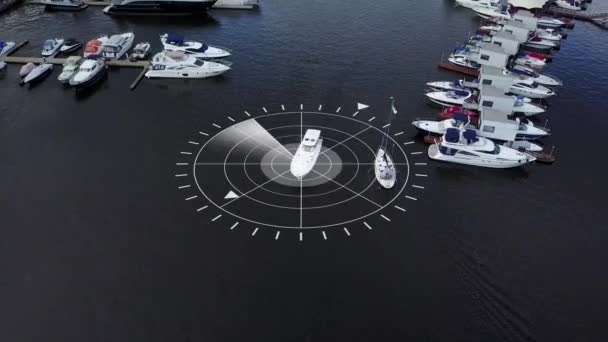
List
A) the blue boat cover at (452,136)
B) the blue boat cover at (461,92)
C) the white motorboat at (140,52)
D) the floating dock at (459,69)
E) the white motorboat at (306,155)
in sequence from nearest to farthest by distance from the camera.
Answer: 1. the white motorboat at (306,155)
2. the blue boat cover at (452,136)
3. the blue boat cover at (461,92)
4. the white motorboat at (140,52)
5. the floating dock at (459,69)

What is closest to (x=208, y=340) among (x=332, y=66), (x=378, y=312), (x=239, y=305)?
(x=239, y=305)

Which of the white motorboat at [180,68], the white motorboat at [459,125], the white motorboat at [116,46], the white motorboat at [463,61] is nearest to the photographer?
the white motorboat at [459,125]

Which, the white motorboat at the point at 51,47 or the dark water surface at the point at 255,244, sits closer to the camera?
the dark water surface at the point at 255,244

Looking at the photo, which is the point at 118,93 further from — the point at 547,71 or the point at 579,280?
the point at 547,71

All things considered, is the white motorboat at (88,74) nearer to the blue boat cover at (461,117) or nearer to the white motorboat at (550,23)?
the blue boat cover at (461,117)

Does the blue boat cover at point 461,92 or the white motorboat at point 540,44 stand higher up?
the white motorboat at point 540,44

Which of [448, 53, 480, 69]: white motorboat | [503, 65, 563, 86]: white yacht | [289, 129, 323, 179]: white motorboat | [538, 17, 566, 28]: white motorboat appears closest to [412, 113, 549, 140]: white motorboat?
[289, 129, 323, 179]: white motorboat

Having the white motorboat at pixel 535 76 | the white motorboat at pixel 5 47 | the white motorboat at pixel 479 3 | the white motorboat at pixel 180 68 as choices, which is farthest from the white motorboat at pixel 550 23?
the white motorboat at pixel 5 47

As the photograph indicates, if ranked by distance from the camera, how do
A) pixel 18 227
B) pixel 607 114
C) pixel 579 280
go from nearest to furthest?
→ pixel 579 280
pixel 18 227
pixel 607 114
